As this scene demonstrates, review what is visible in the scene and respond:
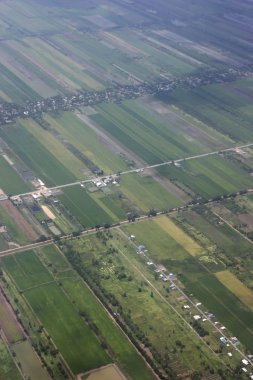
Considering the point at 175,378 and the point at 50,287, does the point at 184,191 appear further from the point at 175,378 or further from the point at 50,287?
the point at 175,378

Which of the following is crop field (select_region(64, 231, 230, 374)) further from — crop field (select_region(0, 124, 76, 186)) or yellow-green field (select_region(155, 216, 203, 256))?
crop field (select_region(0, 124, 76, 186))

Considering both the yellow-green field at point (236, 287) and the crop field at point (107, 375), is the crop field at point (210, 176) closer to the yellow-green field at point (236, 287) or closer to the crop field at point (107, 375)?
the yellow-green field at point (236, 287)

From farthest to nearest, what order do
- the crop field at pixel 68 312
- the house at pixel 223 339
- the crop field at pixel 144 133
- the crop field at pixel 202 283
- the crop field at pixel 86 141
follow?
1. the crop field at pixel 144 133
2. the crop field at pixel 86 141
3. the crop field at pixel 202 283
4. the house at pixel 223 339
5. the crop field at pixel 68 312

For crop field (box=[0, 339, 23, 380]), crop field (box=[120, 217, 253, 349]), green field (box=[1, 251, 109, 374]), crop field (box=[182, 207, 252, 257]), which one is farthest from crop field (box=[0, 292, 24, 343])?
crop field (box=[182, 207, 252, 257])

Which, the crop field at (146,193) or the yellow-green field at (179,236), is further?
the crop field at (146,193)

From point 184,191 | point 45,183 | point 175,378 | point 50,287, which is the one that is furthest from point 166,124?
point 175,378

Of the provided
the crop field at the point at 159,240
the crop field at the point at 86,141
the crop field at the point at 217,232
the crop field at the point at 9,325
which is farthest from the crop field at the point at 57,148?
the crop field at the point at 9,325
